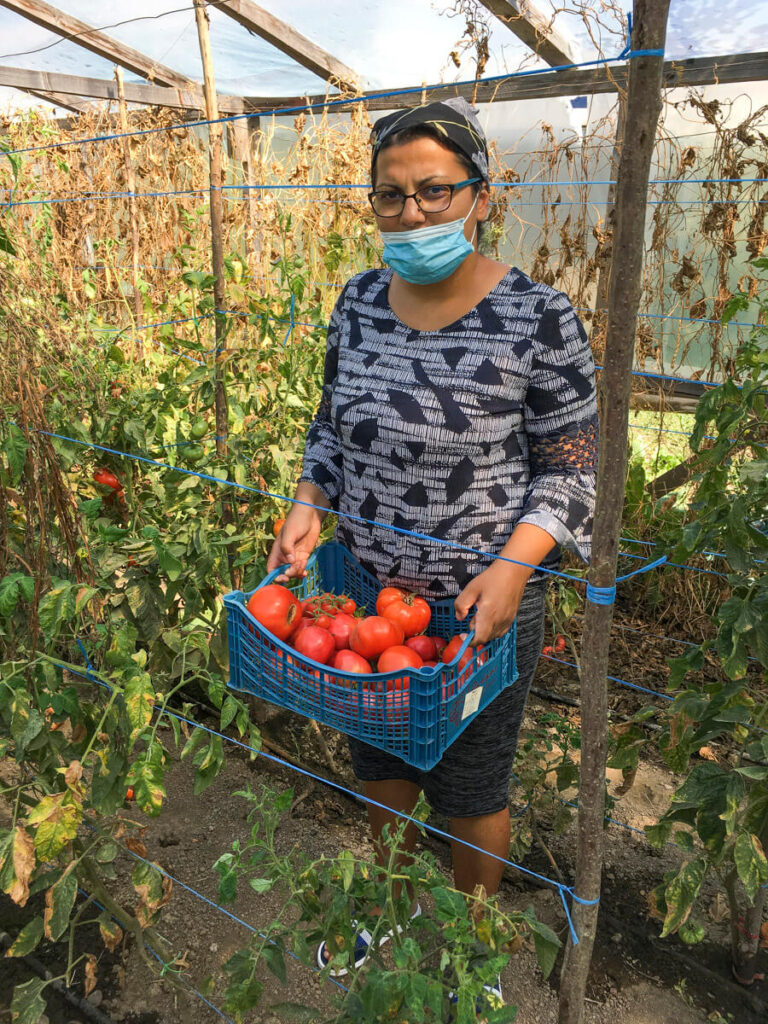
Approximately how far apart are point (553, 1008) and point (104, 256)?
14.4ft

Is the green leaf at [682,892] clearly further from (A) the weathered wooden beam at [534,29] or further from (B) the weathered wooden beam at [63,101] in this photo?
(B) the weathered wooden beam at [63,101]

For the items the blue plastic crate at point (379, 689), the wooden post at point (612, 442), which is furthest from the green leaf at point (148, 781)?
the wooden post at point (612, 442)

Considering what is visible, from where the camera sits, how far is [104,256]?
15.4ft

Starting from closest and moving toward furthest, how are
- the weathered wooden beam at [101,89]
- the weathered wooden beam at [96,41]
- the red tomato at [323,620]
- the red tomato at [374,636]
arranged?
the red tomato at [374,636], the red tomato at [323,620], the weathered wooden beam at [96,41], the weathered wooden beam at [101,89]

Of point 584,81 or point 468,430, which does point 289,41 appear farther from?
point 468,430

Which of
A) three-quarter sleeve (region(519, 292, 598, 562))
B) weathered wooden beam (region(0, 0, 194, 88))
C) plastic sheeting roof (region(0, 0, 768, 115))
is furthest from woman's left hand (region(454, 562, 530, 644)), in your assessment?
weathered wooden beam (region(0, 0, 194, 88))

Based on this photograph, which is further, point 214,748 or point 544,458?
point 544,458

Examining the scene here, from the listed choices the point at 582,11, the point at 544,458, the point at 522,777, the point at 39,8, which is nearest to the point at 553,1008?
the point at 522,777

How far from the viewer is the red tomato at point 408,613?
53.7 inches

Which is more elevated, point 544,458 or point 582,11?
point 582,11

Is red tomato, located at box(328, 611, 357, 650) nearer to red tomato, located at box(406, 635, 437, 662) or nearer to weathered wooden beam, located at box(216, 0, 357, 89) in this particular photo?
red tomato, located at box(406, 635, 437, 662)

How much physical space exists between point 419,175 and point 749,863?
48.4 inches

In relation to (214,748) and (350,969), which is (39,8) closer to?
(214,748)

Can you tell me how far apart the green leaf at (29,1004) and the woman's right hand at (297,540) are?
0.81m
